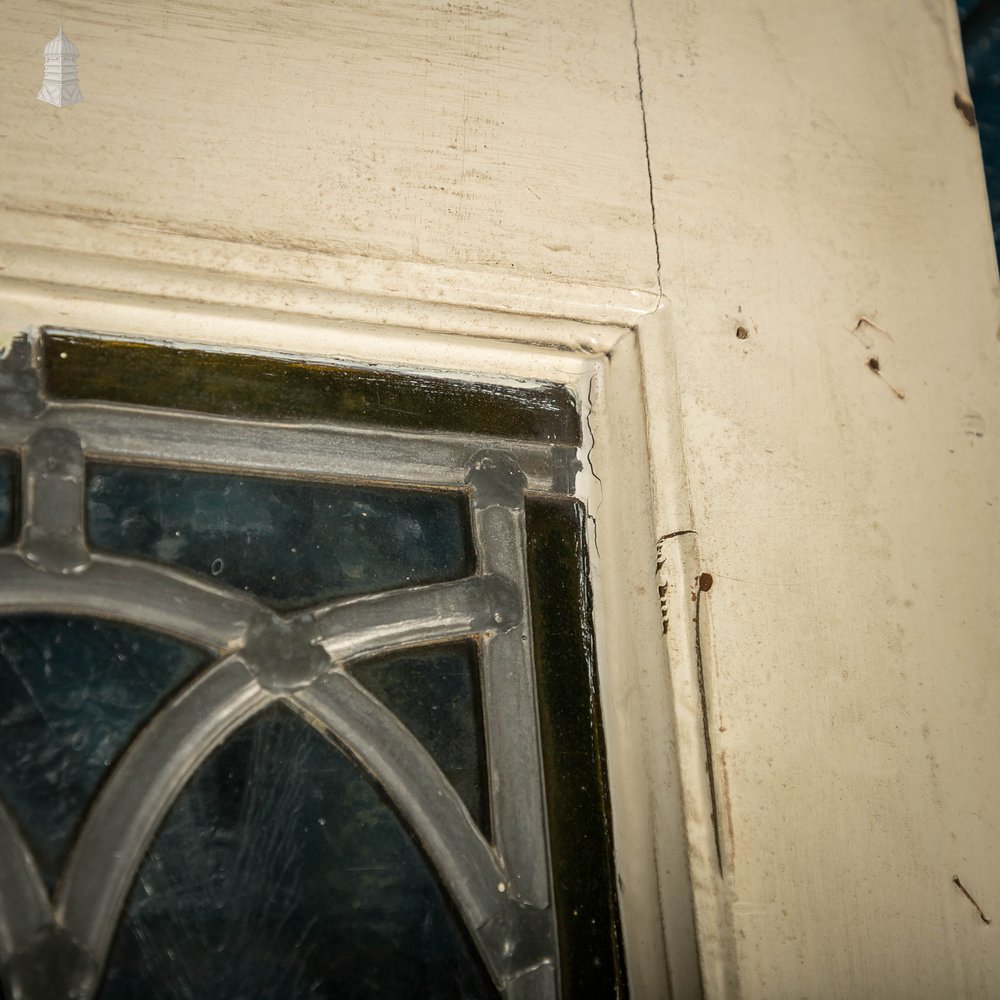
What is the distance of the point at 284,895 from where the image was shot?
71cm

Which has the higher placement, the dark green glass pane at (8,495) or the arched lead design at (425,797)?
the dark green glass pane at (8,495)

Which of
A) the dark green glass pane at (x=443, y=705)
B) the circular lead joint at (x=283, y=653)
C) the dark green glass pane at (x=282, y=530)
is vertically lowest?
the dark green glass pane at (x=443, y=705)

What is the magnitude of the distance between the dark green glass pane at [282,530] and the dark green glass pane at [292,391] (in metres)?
0.07

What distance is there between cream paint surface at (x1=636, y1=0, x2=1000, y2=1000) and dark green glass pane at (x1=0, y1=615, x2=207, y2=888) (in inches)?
20.8

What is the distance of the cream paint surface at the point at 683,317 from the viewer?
31.0 inches

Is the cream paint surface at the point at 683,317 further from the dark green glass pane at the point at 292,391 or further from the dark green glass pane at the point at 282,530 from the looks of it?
the dark green glass pane at the point at 282,530

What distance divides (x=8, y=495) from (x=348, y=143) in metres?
0.48

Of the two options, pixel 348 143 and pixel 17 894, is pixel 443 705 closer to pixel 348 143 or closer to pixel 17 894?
pixel 17 894

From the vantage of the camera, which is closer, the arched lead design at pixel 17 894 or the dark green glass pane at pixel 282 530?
the arched lead design at pixel 17 894

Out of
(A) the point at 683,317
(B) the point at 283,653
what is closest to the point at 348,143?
(A) the point at 683,317

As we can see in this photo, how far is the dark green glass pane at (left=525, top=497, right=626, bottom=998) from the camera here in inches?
31.1

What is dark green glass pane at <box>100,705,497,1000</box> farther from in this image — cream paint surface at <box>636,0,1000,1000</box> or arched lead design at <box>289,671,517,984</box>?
cream paint surface at <box>636,0,1000,1000</box>

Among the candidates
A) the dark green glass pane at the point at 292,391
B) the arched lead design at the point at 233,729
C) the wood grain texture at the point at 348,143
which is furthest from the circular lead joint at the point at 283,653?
the wood grain texture at the point at 348,143

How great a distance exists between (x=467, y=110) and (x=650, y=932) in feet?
2.90
